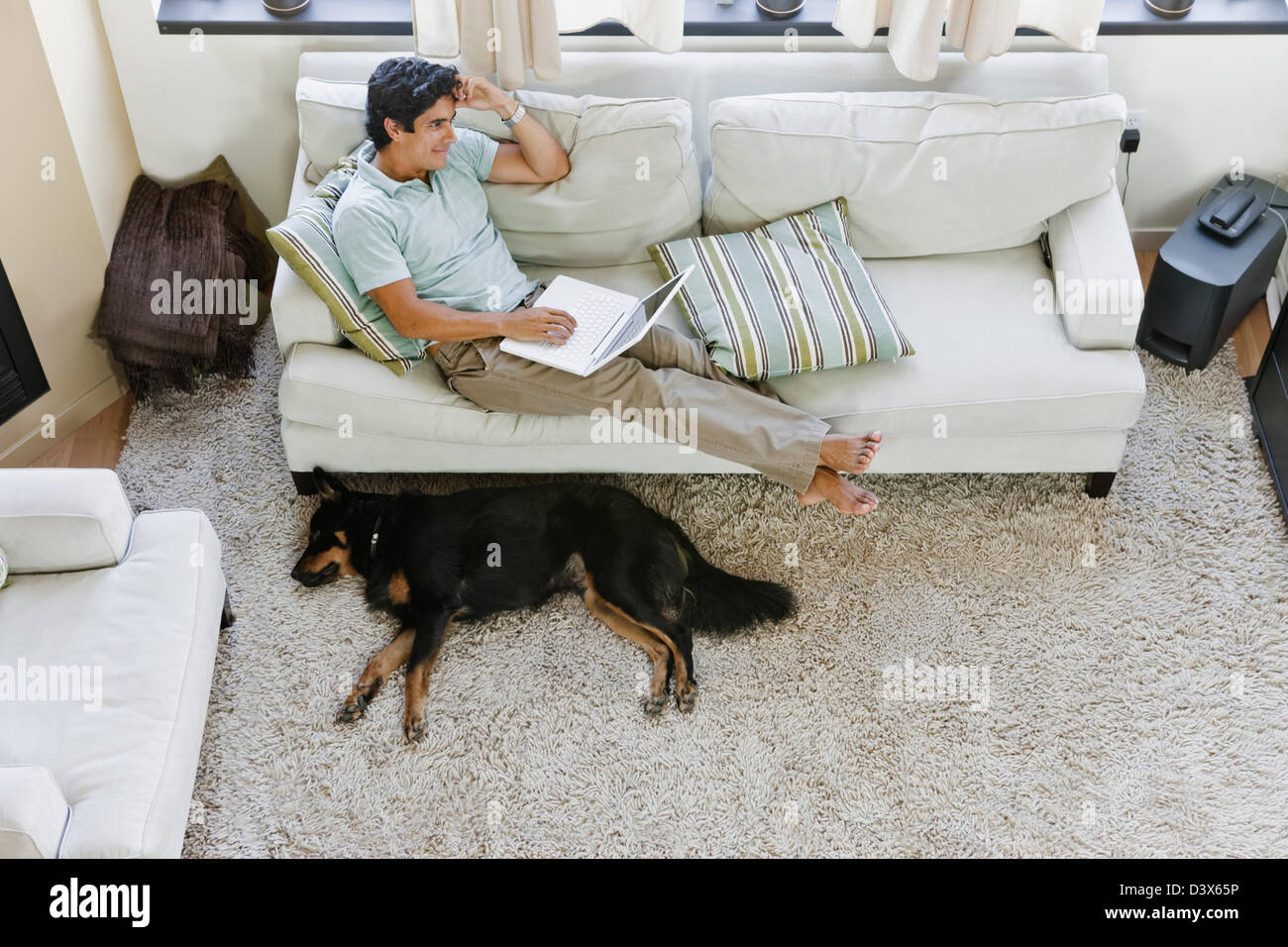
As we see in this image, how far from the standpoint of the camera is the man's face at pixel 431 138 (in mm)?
2641

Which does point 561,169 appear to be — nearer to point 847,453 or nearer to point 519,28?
point 519,28

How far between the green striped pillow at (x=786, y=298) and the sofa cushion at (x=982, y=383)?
6cm

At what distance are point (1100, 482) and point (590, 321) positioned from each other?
4.29 feet

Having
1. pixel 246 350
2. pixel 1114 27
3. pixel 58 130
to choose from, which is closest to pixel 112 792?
pixel 246 350

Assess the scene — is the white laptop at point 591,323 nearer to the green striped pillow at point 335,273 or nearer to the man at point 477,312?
the man at point 477,312

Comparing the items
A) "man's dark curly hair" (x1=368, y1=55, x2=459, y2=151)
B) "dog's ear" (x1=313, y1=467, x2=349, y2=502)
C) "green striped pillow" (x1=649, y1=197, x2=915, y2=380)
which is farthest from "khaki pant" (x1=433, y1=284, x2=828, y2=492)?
"man's dark curly hair" (x1=368, y1=55, x2=459, y2=151)

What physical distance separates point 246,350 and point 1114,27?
7.95 ft

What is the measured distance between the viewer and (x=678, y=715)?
2.68m

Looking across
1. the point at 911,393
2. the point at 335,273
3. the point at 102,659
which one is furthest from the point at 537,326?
the point at 102,659

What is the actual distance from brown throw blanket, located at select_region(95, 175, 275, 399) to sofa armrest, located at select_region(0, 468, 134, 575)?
2.47ft

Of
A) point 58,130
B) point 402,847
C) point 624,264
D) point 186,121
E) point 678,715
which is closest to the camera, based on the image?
point 402,847

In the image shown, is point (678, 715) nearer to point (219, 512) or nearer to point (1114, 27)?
point (219, 512)

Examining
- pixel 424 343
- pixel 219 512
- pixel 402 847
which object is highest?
pixel 424 343

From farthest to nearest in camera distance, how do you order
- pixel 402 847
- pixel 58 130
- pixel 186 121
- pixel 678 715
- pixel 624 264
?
1. pixel 186 121
2. pixel 624 264
3. pixel 58 130
4. pixel 678 715
5. pixel 402 847
